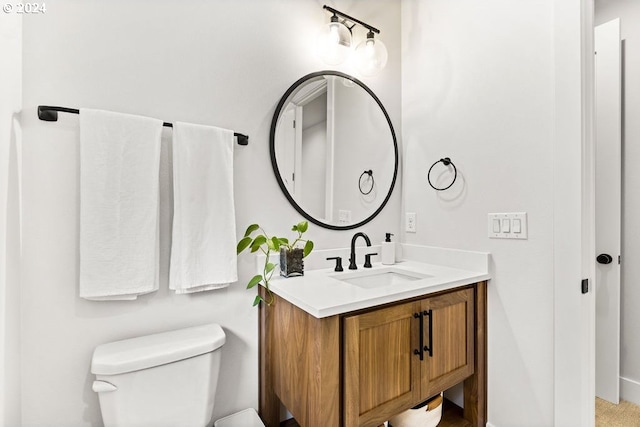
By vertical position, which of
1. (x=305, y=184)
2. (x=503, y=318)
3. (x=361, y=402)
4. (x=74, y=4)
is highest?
(x=74, y=4)

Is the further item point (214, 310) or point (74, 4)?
point (214, 310)

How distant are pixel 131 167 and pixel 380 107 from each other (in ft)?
4.45

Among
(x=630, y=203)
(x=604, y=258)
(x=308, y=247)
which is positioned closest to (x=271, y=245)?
(x=308, y=247)

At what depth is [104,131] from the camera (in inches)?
41.7

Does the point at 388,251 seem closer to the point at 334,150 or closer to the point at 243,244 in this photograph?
the point at 334,150

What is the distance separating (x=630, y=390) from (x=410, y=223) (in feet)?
5.02

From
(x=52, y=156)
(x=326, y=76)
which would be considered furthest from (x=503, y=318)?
(x=52, y=156)

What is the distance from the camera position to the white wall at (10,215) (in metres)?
0.88

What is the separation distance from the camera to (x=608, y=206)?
169 centimetres

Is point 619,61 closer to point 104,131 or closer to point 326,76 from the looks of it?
point 326,76

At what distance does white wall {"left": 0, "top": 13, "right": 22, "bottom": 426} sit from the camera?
88 cm

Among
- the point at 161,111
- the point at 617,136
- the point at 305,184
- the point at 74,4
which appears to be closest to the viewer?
the point at 74,4

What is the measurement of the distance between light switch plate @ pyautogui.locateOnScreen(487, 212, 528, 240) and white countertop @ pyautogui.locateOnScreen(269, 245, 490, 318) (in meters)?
0.12

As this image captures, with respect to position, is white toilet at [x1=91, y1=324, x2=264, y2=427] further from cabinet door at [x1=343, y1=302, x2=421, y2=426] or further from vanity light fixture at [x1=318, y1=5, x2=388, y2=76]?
vanity light fixture at [x1=318, y1=5, x2=388, y2=76]
